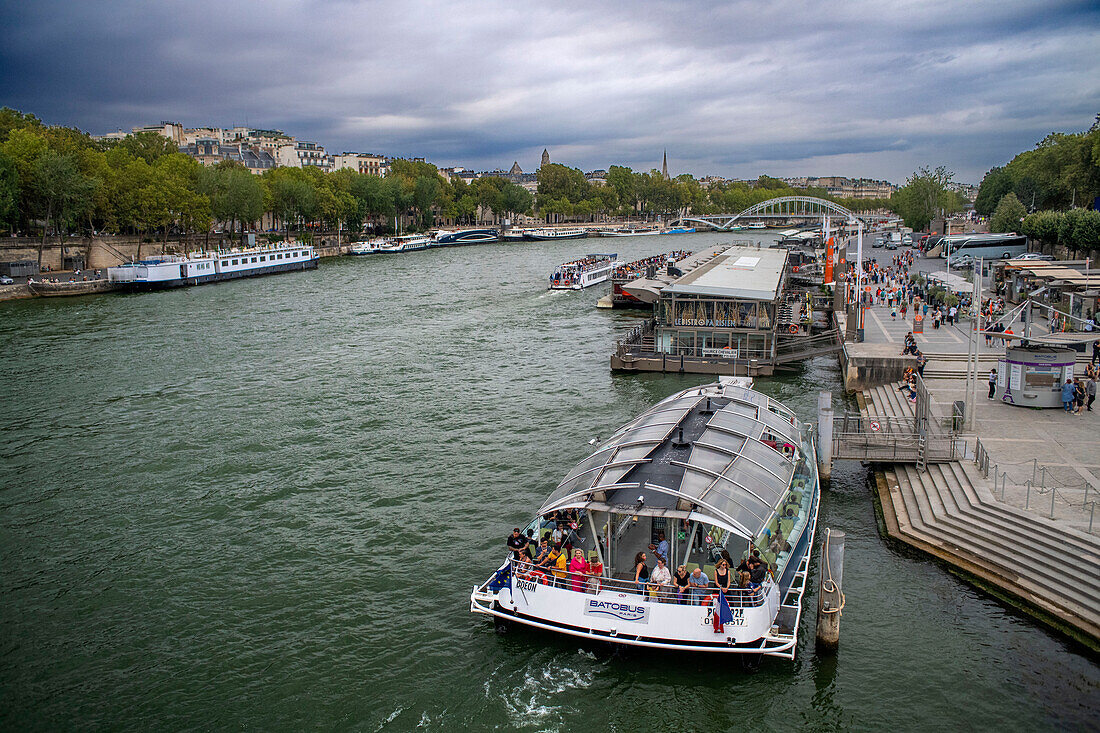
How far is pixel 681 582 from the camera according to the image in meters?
14.0

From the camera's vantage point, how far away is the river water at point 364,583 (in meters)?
13.5

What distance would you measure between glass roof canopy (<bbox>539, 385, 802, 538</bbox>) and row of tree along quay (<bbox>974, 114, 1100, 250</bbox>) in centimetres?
5153

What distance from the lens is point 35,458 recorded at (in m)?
27.3

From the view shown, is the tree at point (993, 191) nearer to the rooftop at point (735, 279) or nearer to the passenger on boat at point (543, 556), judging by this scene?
the rooftop at point (735, 279)

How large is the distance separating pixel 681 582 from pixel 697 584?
284mm

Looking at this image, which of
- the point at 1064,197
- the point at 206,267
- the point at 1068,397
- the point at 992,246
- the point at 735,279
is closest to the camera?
the point at 1068,397

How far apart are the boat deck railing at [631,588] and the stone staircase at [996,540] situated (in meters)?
6.05

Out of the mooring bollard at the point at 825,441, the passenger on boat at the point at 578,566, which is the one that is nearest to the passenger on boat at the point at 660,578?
the passenger on boat at the point at 578,566

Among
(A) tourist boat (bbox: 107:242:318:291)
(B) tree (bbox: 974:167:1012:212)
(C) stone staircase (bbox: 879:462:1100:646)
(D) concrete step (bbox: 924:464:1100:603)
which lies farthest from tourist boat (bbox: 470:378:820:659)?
(B) tree (bbox: 974:167:1012:212)

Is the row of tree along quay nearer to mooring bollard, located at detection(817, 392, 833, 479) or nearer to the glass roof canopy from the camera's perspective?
mooring bollard, located at detection(817, 392, 833, 479)

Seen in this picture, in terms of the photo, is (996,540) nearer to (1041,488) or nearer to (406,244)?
(1041,488)

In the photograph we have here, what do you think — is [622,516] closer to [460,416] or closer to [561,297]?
[460,416]

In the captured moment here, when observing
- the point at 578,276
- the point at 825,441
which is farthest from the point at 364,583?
the point at 578,276

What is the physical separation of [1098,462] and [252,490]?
23519 millimetres
